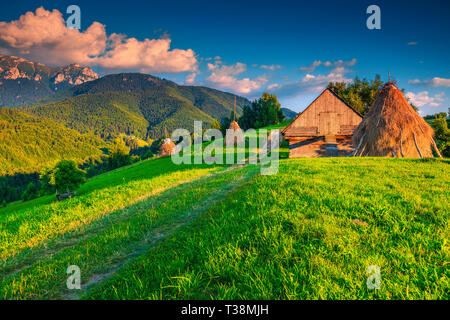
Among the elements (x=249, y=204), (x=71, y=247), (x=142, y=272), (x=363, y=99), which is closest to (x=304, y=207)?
(x=249, y=204)

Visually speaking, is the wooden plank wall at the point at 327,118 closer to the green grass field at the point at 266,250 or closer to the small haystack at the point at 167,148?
the green grass field at the point at 266,250

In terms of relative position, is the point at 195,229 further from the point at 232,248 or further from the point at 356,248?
the point at 356,248

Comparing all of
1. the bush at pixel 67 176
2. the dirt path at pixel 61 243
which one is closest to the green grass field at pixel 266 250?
the dirt path at pixel 61 243

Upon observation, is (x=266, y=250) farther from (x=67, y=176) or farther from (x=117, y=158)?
(x=117, y=158)

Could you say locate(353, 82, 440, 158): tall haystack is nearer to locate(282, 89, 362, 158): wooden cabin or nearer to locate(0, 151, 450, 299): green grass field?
locate(282, 89, 362, 158): wooden cabin

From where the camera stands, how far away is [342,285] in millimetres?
2514

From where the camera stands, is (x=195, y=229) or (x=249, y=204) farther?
(x=249, y=204)

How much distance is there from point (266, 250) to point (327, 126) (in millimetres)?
22041

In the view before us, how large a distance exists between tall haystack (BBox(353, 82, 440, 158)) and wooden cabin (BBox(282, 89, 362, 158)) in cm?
377

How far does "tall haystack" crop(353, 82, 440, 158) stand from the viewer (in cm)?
1548

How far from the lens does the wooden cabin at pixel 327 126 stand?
21.7 meters

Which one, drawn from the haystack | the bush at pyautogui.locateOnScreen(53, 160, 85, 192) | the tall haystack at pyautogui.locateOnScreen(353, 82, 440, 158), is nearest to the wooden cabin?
the tall haystack at pyautogui.locateOnScreen(353, 82, 440, 158)

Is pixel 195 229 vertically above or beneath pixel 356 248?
beneath
